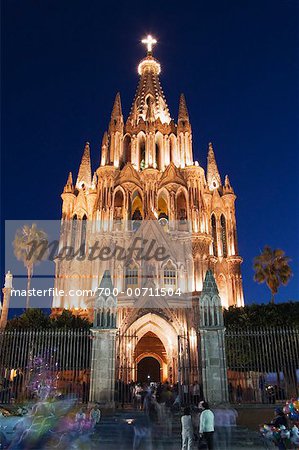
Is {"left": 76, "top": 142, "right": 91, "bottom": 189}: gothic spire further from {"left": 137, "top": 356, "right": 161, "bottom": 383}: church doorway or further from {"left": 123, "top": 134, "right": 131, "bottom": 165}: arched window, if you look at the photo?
{"left": 137, "top": 356, "right": 161, "bottom": 383}: church doorway

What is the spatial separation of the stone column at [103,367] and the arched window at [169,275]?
68.5ft

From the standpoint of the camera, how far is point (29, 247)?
4362 centimetres

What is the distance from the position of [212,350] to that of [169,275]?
21.9 meters

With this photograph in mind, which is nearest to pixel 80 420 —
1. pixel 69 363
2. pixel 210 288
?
pixel 69 363

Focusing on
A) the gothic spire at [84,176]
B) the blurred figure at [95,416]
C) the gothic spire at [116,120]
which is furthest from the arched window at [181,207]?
the blurred figure at [95,416]

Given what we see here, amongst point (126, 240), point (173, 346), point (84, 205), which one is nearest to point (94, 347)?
point (173, 346)

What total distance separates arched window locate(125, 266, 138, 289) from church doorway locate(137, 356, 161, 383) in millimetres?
7896

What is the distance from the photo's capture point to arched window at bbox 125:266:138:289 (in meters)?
38.6

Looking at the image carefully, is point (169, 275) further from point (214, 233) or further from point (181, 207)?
point (181, 207)

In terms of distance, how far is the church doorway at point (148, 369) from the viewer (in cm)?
4069

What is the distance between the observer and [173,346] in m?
36.2

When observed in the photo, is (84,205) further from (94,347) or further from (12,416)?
(12,416)

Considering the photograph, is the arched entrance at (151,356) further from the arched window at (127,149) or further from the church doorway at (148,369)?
the arched window at (127,149)

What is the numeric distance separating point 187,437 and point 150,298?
24424mm
